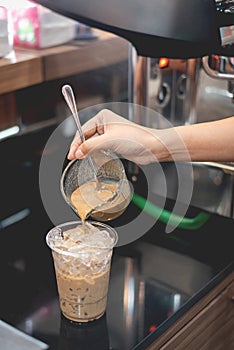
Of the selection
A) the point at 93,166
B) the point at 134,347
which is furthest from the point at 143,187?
the point at 134,347

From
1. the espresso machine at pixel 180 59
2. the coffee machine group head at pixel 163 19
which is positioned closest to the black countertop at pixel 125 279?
the espresso machine at pixel 180 59

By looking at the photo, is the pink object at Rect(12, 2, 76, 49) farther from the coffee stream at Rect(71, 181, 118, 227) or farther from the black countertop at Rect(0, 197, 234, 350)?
the coffee stream at Rect(71, 181, 118, 227)

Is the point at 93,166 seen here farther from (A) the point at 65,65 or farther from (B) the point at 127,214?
(A) the point at 65,65

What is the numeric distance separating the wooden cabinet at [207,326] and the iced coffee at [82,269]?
118 mm

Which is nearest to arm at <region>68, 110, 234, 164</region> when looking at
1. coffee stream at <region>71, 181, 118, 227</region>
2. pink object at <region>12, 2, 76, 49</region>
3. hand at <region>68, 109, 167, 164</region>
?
hand at <region>68, 109, 167, 164</region>

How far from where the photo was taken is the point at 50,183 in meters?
1.41

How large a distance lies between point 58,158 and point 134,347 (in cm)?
74

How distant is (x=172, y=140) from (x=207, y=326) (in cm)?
35

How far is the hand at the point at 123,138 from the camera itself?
41.2 inches

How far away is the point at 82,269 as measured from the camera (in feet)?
3.03

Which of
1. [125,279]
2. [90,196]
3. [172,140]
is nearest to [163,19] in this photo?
[172,140]

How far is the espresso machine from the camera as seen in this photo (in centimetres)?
110

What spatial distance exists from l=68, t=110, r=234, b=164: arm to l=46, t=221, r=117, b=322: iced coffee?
196 millimetres

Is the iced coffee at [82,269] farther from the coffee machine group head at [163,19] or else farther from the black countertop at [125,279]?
the coffee machine group head at [163,19]
